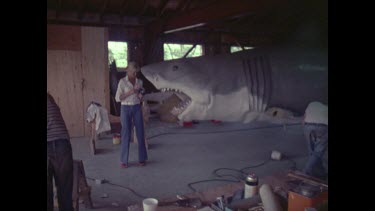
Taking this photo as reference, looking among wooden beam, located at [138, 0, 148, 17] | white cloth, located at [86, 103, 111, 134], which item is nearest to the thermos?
white cloth, located at [86, 103, 111, 134]

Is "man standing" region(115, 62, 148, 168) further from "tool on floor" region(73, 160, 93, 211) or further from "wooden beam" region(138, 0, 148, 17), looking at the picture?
"wooden beam" region(138, 0, 148, 17)

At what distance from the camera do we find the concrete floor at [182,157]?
4141 millimetres

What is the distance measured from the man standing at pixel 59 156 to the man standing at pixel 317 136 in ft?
8.63

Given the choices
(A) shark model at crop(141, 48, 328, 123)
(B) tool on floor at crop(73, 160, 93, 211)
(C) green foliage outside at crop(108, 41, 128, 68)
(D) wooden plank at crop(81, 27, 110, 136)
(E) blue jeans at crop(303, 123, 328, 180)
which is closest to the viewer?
(B) tool on floor at crop(73, 160, 93, 211)

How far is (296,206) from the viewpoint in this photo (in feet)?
7.17

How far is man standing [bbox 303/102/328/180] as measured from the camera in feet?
12.2

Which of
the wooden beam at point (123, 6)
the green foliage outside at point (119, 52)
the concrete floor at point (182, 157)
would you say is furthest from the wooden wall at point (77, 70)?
the green foliage outside at point (119, 52)

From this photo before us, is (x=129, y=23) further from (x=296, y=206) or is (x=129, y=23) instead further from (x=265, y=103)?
(x=296, y=206)

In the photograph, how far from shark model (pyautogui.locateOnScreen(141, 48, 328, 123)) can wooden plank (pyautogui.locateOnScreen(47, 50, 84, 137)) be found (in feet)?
13.6

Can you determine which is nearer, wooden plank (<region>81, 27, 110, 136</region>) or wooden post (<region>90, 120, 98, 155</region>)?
wooden post (<region>90, 120, 98, 155</region>)

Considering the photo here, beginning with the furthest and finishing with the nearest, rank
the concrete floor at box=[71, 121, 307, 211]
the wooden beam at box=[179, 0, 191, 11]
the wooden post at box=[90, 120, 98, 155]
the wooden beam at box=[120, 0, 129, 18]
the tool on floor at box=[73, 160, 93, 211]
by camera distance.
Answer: the wooden beam at box=[120, 0, 129, 18]
the wooden beam at box=[179, 0, 191, 11]
the wooden post at box=[90, 120, 98, 155]
the concrete floor at box=[71, 121, 307, 211]
the tool on floor at box=[73, 160, 93, 211]

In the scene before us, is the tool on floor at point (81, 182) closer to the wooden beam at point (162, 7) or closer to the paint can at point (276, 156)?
the paint can at point (276, 156)
